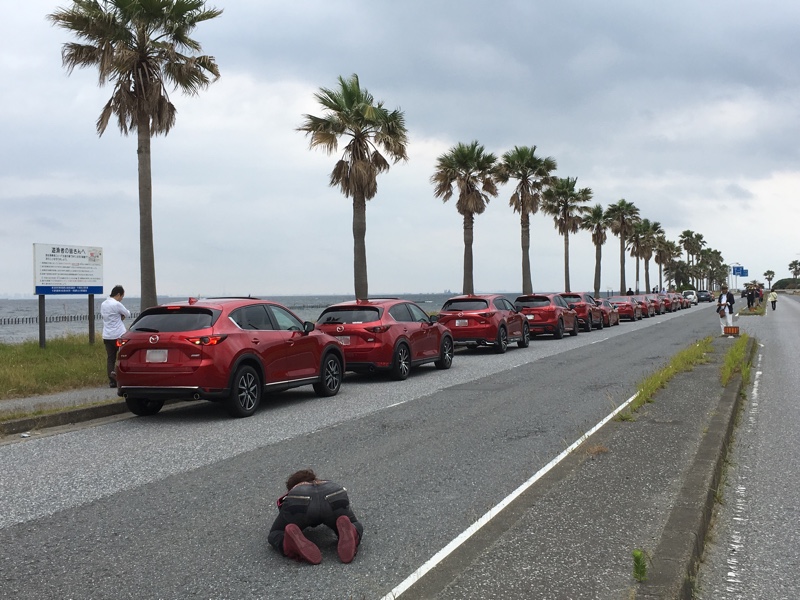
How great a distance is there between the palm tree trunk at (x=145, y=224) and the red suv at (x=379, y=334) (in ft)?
15.7

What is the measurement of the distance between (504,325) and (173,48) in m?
11.1

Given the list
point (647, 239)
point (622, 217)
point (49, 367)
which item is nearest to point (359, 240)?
point (49, 367)

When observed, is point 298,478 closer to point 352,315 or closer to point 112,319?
point 112,319

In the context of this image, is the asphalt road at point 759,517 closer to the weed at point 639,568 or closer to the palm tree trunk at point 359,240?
the weed at point 639,568

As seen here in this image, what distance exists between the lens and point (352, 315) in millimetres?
14875

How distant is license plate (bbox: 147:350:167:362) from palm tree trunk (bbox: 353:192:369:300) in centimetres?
1574

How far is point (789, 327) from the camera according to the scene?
3041 centimetres

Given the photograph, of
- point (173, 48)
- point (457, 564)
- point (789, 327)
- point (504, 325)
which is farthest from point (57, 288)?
point (789, 327)

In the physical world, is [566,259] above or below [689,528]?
above

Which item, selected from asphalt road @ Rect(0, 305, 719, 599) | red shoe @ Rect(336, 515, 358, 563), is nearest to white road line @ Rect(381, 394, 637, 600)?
asphalt road @ Rect(0, 305, 719, 599)

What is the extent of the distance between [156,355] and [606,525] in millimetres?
6883

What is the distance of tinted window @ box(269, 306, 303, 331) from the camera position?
11492 millimetres

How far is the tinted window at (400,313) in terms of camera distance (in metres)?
15.2

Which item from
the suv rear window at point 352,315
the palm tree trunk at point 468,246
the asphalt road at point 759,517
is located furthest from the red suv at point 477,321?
the palm tree trunk at point 468,246
